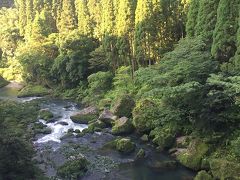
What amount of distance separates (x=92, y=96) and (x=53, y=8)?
93.5 ft

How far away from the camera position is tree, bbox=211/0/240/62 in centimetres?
3466

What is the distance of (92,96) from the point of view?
167ft

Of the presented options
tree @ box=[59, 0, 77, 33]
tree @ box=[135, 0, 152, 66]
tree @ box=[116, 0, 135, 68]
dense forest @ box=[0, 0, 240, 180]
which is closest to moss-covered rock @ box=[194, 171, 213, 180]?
dense forest @ box=[0, 0, 240, 180]

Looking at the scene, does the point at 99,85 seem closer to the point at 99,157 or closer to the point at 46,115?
the point at 46,115

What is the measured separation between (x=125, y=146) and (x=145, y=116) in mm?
4569

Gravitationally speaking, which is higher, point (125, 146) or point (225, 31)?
point (225, 31)

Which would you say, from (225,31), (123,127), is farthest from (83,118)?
(225,31)

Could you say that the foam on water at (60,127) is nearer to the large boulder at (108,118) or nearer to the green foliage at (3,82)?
the large boulder at (108,118)

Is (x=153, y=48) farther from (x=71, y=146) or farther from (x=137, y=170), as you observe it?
(x=137, y=170)

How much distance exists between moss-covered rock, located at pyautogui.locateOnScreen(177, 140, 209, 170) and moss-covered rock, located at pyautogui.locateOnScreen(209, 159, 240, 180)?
99.7 inches

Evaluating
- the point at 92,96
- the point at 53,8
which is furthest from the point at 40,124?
the point at 53,8

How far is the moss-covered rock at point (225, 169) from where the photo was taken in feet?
84.7

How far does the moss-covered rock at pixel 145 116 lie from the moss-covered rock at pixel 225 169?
30.7 ft

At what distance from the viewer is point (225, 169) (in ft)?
85.6
